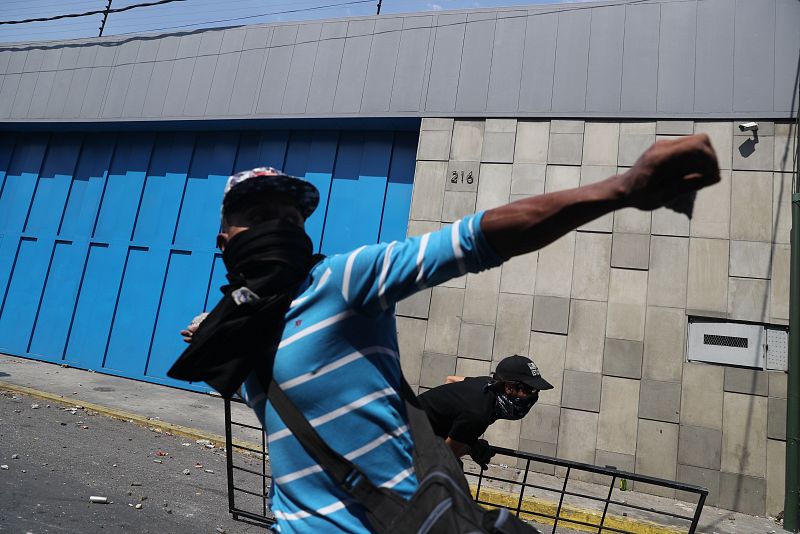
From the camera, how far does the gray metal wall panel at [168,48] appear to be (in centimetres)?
1192

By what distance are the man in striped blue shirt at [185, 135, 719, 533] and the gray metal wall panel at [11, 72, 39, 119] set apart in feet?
49.8

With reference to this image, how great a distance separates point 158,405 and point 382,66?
672cm

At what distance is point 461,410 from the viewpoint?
354cm

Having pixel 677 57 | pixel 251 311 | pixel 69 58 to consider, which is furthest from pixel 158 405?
pixel 677 57

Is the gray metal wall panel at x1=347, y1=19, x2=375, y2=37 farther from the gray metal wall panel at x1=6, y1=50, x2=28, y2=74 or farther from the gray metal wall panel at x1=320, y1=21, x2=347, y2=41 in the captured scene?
the gray metal wall panel at x1=6, y1=50, x2=28, y2=74

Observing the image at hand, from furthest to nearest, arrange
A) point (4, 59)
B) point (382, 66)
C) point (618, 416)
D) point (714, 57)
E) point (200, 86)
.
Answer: point (4, 59) < point (200, 86) < point (382, 66) < point (714, 57) < point (618, 416)

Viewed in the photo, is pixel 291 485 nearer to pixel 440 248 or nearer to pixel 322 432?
pixel 322 432

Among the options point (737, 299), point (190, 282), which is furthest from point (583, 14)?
point (190, 282)

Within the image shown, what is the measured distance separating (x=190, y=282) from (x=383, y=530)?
10707 mm

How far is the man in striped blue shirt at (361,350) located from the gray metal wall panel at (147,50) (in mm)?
12790

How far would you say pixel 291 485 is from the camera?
4.31 feet

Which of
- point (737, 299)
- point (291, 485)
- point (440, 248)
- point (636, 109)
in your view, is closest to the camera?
point (440, 248)

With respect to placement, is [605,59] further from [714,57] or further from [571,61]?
[714,57]

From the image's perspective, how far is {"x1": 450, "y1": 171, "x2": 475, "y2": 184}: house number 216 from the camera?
345 inches
